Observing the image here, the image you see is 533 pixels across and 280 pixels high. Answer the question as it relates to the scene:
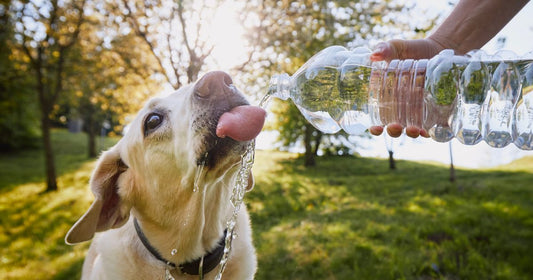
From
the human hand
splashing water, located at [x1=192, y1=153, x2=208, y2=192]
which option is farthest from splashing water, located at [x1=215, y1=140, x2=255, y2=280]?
the human hand

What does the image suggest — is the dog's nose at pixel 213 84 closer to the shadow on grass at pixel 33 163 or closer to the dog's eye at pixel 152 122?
the dog's eye at pixel 152 122

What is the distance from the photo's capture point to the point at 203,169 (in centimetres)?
200

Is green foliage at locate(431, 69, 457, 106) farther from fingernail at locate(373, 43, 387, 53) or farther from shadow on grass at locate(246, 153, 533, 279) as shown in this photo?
shadow on grass at locate(246, 153, 533, 279)

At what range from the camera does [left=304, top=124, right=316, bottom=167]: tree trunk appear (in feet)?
48.8

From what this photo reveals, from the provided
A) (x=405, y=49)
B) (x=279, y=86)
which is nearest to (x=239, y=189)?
(x=279, y=86)

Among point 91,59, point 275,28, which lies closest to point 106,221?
point 275,28

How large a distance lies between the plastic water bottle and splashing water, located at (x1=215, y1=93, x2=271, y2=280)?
489mm

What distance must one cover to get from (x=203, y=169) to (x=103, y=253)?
1.22 m

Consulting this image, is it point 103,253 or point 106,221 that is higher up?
point 106,221

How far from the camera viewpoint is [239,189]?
2.37 m

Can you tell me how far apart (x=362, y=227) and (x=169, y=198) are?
450 centimetres

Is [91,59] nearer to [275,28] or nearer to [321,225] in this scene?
[275,28]

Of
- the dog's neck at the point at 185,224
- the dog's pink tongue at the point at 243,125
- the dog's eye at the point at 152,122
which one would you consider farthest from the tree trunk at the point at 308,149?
the dog's pink tongue at the point at 243,125

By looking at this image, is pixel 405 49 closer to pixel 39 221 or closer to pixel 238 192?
pixel 238 192
